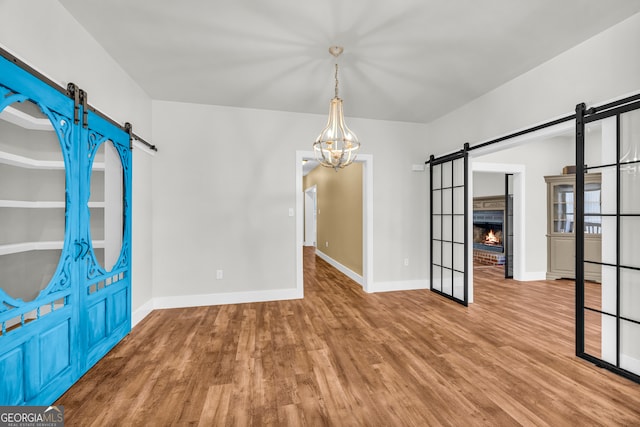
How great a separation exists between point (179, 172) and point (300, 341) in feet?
8.76

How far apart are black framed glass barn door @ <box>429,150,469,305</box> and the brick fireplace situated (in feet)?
11.3

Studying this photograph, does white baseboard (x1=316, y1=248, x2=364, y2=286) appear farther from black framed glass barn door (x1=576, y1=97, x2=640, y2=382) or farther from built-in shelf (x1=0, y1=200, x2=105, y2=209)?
built-in shelf (x1=0, y1=200, x2=105, y2=209)

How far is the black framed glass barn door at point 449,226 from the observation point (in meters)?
3.94

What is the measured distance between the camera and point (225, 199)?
12.8 ft

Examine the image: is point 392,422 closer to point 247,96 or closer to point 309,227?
point 247,96

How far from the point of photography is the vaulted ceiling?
206 cm

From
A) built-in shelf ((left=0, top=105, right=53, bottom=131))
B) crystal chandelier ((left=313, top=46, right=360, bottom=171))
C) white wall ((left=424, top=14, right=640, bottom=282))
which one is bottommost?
built-in shelf ((left=0, top=105, right=53, bottom=131))

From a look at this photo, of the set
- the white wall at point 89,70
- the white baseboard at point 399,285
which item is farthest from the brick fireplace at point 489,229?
the white wall at point 89,70

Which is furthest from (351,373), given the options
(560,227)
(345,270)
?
(560,227)

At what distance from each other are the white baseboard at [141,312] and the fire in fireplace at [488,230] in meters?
7.42

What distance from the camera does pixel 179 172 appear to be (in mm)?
3768

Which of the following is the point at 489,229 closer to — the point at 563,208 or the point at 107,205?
the point at 563,208

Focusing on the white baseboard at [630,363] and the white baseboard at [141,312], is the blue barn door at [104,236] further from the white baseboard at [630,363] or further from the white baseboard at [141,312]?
the white baseboard at [630,363]

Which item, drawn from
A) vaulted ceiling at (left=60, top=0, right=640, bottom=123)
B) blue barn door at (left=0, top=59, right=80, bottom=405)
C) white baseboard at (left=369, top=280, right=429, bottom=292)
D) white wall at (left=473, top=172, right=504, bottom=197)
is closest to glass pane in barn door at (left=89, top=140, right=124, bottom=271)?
blue barn door at (left=0, top=59, right=80, bottom=405)
